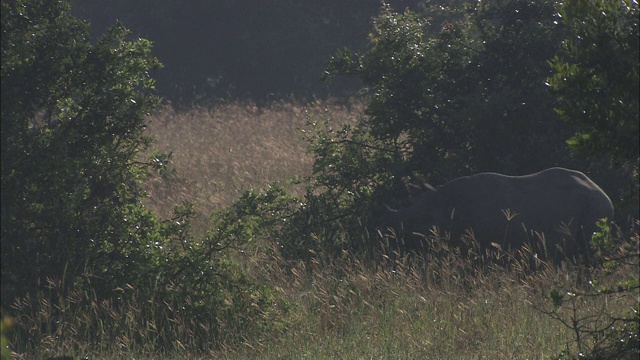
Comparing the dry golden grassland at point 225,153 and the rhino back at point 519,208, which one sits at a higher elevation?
the dry golden grassland at point 225,153

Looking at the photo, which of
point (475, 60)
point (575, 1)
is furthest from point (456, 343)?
point (475, 60)

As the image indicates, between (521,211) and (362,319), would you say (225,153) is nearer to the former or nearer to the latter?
(521,211)

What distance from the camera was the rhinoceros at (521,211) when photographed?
8.51m

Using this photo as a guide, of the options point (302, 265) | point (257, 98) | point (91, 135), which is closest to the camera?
point (91, 135)

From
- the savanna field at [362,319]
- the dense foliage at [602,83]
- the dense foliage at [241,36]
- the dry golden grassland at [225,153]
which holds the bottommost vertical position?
the savanna field at [362,319]

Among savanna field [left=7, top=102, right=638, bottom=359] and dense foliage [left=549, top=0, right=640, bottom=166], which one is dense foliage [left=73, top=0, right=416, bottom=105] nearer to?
savanna field [left=7, top=102, right=638, bottom=359]

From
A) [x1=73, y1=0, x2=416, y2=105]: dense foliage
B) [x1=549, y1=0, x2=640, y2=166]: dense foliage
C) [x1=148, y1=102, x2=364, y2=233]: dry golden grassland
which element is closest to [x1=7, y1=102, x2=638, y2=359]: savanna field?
[x1=549, y1=0, x2=640, y2=166]: dense foliage

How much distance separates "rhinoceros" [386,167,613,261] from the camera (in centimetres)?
851

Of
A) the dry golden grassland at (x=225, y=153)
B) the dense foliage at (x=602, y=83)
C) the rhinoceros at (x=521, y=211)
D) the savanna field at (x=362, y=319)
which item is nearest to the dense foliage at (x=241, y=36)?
the dry golden grassland at (x=225, y=153)

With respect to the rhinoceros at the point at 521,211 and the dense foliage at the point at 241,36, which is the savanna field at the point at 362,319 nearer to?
the rhinoceros at the point at 521,211

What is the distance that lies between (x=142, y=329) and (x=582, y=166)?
5.09 metres

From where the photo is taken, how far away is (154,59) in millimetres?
7922

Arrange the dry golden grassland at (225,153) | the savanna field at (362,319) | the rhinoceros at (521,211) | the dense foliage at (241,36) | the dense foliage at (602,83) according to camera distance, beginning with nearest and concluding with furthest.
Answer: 1. the dense foliage at (602,83)
2. the savanna field at (362,319)
3. the rhinoceros at (521,211)
4. the dry golden grassland at (225,153)
5. the dense foliage at (241,36)

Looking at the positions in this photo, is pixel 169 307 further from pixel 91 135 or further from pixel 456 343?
pixel 456 343
